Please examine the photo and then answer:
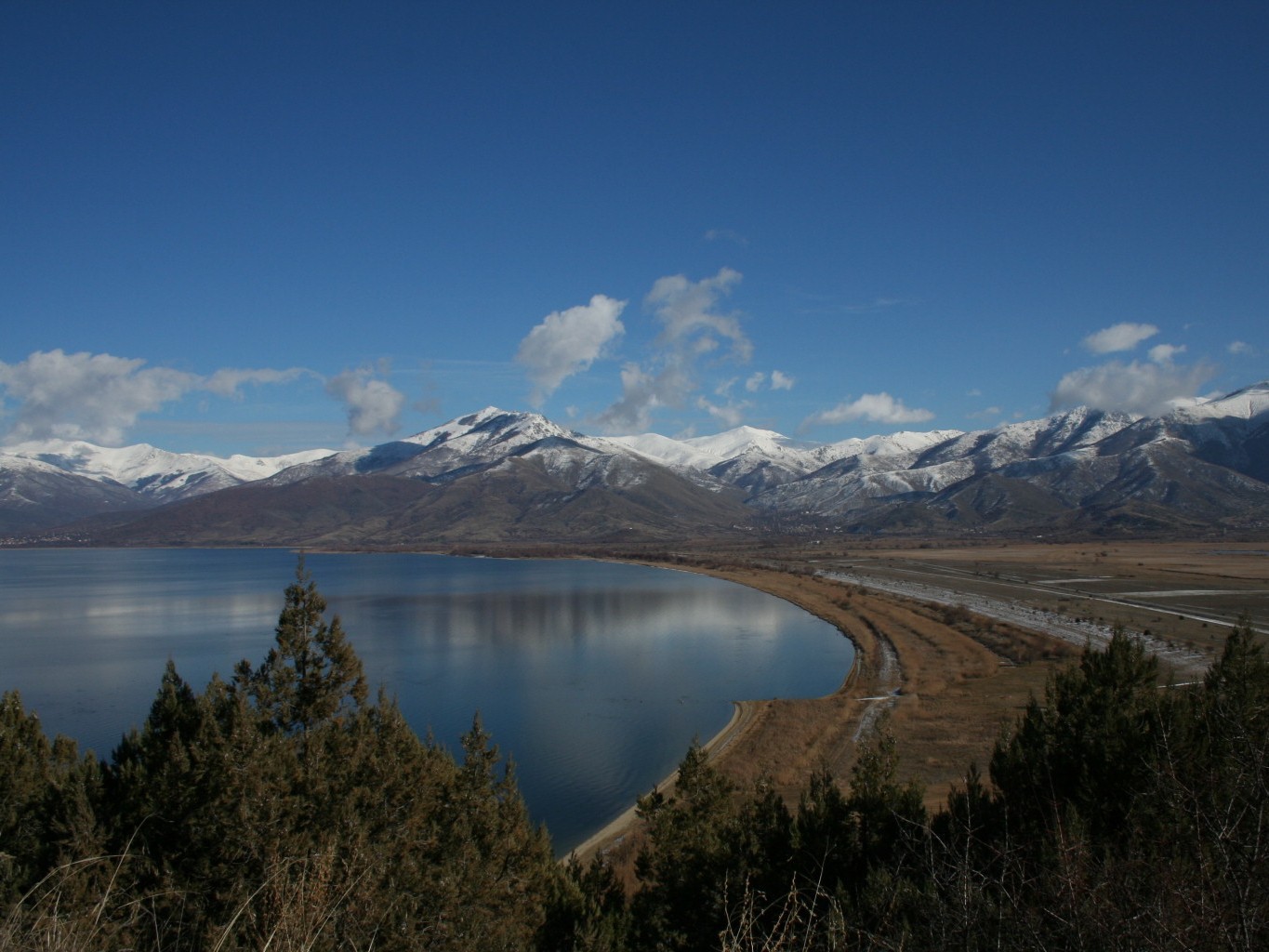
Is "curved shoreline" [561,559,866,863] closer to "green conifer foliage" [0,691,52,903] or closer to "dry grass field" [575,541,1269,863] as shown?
"dry grass field" [575,541,1269,863]

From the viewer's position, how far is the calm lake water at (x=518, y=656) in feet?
95.3

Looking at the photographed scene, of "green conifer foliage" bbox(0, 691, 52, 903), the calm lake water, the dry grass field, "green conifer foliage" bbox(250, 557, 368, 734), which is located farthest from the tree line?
the calm lake water

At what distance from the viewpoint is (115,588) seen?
9512 centimetres

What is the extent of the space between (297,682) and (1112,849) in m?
15.1

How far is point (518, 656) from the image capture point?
48.2m

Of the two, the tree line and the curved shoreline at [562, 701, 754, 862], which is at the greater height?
the tree line

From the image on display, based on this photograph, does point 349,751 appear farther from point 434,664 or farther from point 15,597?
point 15,597

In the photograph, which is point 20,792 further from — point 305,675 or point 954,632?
point 954,632

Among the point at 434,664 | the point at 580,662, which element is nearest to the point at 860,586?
the point at 580,662

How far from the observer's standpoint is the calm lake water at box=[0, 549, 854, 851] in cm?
2905

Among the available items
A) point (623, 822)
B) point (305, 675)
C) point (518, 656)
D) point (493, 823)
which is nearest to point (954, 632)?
point (518, 656)

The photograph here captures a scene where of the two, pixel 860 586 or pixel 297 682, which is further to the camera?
pixel 860 586

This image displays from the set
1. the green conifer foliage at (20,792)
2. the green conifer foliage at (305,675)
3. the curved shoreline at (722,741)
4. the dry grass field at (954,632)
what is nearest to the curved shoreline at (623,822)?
the curved shoreline at (722,741)

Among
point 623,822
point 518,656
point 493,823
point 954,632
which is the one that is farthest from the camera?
point 954,632
